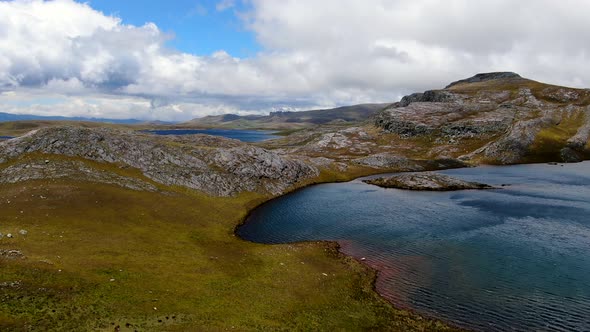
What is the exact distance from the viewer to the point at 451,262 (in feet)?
191

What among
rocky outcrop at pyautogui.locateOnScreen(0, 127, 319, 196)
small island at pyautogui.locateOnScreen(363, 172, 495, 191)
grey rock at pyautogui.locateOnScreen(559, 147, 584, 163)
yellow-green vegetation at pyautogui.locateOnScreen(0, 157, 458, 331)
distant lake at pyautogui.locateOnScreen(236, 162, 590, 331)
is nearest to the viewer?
yellow-green vegetation at pyautogui.locateOnScreen(0, 157, 458, 331)

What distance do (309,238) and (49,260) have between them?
148 ft

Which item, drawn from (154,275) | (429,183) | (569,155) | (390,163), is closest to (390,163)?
(390,163)

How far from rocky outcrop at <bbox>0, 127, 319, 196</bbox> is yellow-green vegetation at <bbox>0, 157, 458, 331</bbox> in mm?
17590

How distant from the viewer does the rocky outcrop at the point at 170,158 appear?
302 ft

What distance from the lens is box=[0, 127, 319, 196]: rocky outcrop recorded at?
9206cm

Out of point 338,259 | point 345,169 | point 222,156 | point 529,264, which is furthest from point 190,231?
point 345,169

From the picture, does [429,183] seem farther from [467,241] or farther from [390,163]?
[467,241]

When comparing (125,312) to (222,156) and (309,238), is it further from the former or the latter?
(222,156)

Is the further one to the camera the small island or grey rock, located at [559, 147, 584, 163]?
grey rock, located at [559, 147, 584, 163]

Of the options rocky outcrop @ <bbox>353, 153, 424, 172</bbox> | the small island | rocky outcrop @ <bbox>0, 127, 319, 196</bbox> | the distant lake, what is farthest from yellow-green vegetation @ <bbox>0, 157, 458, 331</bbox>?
rocky outcrop @ <bbox>353, 153, 424, 172</bbox>

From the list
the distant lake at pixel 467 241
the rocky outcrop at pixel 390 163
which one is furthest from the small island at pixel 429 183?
the rocky outcrop at pixel 390 163

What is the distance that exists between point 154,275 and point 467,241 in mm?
57541

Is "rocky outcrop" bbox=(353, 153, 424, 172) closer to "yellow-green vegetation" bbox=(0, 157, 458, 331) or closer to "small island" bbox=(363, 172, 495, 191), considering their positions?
"small island" bbox=(363, 172, 495, 191)
